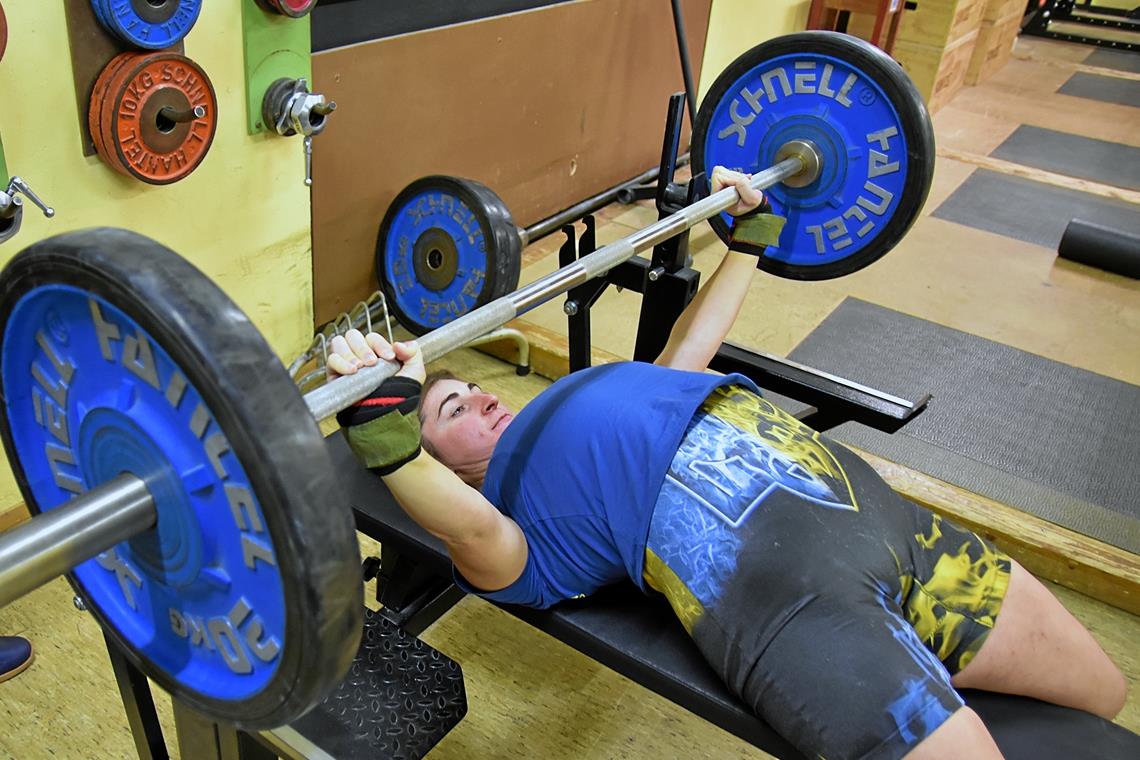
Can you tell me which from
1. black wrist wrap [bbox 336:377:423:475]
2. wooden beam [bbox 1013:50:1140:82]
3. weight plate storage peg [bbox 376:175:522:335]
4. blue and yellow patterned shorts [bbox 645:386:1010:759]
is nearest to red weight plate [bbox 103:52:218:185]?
weight plate storage peg [bbox 376:175:522:335]

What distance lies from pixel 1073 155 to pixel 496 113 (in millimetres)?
3116

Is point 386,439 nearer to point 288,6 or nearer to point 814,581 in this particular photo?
point 814,581

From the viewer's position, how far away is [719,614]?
109cm

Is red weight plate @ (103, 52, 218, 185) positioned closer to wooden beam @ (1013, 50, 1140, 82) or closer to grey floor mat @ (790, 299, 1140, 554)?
grey floor mat @ (790, 299, 1140, 554)

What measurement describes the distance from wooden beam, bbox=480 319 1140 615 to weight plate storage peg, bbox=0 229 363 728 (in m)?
1.54

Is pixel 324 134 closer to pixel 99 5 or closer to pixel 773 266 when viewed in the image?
pixel 99 5

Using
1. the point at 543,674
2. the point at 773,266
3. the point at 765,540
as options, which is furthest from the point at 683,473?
the point at 773,266

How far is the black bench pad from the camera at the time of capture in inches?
43.6

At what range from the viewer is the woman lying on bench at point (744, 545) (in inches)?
39.4

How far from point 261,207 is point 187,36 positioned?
0.40 meters

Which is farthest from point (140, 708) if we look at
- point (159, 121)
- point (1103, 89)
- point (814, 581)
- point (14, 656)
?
point (1103, 89)

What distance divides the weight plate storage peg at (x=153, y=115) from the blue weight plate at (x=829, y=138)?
0.97 metres

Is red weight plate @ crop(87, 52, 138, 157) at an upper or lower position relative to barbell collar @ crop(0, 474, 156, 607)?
upper

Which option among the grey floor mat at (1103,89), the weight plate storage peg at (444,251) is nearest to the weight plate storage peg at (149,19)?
the weight plate storage peg at (444,251)
